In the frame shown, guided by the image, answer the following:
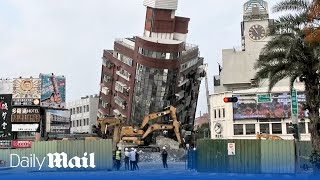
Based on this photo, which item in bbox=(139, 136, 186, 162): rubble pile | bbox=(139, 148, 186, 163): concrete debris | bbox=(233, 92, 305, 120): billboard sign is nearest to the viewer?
bbox=(139, 148, 186, 163): concrete debris

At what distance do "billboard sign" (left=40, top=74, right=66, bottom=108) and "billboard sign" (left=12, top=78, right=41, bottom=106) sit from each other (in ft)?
4.37

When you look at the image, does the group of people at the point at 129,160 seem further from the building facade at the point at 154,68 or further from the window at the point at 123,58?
the window at the point at 123,58

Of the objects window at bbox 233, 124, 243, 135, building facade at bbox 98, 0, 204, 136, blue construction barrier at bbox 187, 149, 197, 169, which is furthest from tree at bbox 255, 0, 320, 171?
building facade at bbox 98, 0, 204, 136

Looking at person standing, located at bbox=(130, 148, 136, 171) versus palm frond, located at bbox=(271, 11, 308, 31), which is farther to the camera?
person standing, located at bbox=(130, 148, 136, 171)

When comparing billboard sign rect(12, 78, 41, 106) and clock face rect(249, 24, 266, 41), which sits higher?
clock face rect(249, 24, 266, 41)

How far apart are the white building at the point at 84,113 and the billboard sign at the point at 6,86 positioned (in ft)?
122

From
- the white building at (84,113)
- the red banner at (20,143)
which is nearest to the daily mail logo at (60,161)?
the red banner at (20,143)

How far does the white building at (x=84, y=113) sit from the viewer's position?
123m

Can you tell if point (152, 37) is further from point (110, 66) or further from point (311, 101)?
point (311, 101)

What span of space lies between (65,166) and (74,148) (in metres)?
1.43

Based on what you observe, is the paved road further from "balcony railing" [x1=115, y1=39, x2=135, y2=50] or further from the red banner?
"balcony railing" [x1=115, y1=39, x2=135, y2=50]

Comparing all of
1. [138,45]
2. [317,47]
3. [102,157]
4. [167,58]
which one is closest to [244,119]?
[167,58]

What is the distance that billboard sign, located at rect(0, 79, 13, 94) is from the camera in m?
83.3

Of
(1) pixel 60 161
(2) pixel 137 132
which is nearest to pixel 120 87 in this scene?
(2) pixel 137 132
